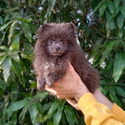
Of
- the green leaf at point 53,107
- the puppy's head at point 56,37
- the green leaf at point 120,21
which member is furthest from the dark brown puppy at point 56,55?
the green leaf at point 120,21

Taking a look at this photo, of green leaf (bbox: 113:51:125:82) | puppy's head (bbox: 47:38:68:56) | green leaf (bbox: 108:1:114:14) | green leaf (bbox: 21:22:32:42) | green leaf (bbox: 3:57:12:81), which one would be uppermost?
green leaf (bbox: 108:1:114:14)

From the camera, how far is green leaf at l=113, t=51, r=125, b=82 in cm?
254

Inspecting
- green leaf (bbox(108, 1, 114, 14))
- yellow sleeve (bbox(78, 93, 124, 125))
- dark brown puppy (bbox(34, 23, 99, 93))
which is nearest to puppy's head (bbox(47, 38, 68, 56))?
dark brown puppy (bbox(34, 23, 99, 93))

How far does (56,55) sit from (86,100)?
63 cm

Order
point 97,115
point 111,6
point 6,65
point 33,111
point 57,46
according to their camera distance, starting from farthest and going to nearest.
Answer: point 33,111, point 111,6, point 6,65, point 57,46, point 97,115

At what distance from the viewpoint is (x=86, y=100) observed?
196cm

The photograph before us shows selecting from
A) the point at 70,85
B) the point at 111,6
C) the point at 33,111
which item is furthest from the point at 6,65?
the point at 111,6

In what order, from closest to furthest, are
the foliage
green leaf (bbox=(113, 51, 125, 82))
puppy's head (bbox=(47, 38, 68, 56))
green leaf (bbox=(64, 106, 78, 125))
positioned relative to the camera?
puppy's head (bbox=(47, 38, 68, 56)) < green leaf (bbox=(113, 51, 125, 82)) < the foliage < green leaf (bbox=(64, 106, 78, 125))

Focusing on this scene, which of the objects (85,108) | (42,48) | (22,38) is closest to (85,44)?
(22,38)

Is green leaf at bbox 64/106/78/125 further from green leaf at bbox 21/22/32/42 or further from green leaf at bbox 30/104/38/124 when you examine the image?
green leaf at bbox 21/22/32/42

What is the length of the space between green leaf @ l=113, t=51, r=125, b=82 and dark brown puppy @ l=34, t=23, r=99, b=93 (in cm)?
30

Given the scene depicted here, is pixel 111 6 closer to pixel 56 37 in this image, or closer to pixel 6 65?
pixel 56 37

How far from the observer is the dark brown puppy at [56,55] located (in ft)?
7.50

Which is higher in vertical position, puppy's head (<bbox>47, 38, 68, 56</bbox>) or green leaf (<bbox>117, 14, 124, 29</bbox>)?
green leaf (<bbox>117, 14, 124, 29</bbox>)
